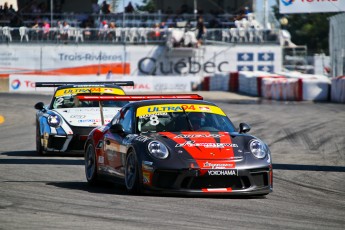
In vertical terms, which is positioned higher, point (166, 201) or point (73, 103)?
point (73, 103)

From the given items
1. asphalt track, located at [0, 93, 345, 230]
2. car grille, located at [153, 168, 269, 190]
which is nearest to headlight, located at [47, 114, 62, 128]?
asphalt track, located at [0, 93, 345, 230]

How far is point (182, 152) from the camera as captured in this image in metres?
9.04

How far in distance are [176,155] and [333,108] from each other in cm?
1871

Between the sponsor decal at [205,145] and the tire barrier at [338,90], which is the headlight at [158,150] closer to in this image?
the sponsor decal at [205,145]

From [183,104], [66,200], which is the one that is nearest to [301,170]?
[183,104]

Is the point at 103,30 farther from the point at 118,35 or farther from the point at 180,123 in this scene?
the point at 180,123

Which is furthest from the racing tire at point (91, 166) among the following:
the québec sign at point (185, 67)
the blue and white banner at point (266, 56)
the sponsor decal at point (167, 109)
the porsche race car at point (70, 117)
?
the blue and white banner at point (266, 56)

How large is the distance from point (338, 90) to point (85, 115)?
16.9m

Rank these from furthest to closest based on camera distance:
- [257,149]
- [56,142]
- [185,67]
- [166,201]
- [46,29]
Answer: [185,67] < [46,29] < [56,142] < [257,149] < [166,201]

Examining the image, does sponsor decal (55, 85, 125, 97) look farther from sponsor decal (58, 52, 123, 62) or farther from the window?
sponsor decal (58, 52, 123, 62)

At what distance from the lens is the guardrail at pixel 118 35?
46.0m

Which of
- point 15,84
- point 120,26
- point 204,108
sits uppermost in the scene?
point 120,26

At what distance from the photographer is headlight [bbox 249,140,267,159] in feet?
30.4

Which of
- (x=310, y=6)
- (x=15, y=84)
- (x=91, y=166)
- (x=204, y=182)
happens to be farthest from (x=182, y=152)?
(x=15, y=84)
